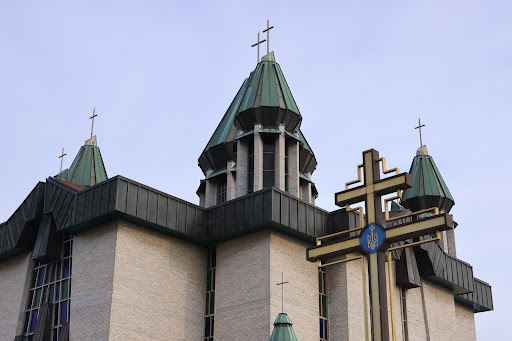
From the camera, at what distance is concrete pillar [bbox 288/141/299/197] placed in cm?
Answer: 3572

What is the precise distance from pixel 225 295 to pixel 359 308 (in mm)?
5815

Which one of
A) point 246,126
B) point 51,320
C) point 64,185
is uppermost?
point 246,126

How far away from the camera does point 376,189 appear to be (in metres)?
16.8

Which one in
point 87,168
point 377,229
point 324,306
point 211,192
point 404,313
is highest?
point 87,168

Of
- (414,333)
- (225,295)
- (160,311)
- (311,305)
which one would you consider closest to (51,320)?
(160,311)

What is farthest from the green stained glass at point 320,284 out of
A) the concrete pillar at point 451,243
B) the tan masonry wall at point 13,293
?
the concrete pillar at point 451,243

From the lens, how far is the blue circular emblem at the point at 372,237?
1617cm

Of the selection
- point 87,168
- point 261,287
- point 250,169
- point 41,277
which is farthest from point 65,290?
point 87,168

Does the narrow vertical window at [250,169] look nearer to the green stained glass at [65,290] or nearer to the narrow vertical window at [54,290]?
the narrow vertical window at [54,290]

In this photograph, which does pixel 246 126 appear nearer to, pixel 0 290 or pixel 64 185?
pixel 64 185

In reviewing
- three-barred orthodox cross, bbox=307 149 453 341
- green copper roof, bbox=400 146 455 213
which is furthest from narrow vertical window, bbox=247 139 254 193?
three-barred orthodox cross, bbox=307 149 453 341

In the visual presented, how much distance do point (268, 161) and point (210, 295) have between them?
8.61 m

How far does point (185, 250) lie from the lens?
30438 millimetres

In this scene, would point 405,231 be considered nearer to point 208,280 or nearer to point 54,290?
point 208,280
